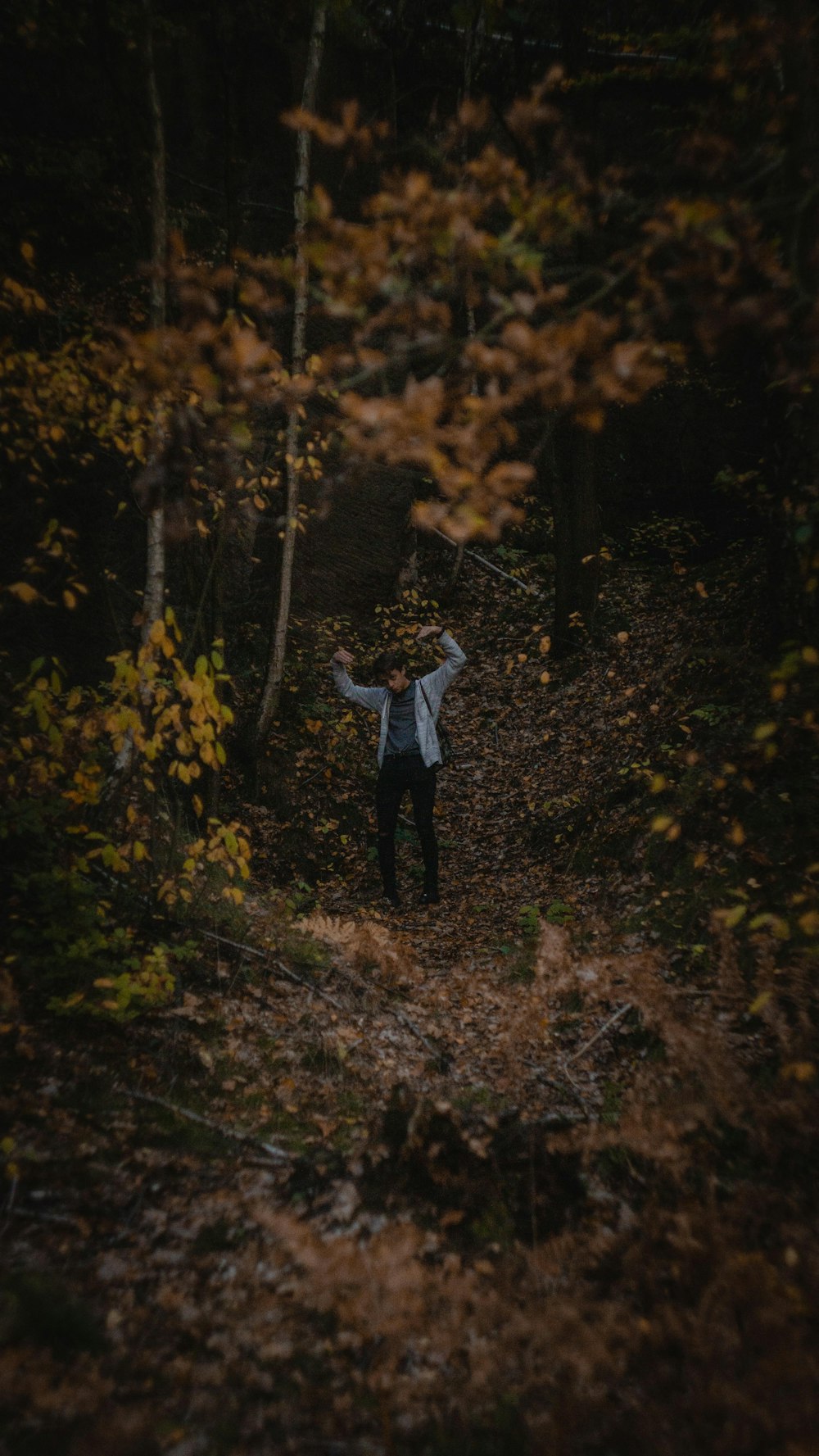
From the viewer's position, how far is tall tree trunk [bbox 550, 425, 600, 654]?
32.5 feet

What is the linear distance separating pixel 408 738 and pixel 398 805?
0.72 m

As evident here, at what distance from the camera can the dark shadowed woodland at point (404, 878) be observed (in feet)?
7.35

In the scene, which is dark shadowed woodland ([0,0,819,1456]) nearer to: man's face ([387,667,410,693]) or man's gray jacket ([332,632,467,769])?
man's gray jacket ([332,632,467,769])

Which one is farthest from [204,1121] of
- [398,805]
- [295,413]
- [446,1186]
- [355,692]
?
[295,413]

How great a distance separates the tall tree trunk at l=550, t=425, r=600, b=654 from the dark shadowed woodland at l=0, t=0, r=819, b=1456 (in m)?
1.41

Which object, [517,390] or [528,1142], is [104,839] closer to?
[528,1142]

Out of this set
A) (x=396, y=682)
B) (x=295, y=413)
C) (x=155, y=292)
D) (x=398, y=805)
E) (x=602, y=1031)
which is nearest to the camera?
(x=602, y=1031)

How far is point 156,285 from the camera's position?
495 cm

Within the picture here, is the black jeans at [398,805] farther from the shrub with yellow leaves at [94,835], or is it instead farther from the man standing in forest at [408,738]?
the shrub with yellow leaves at [94,835]

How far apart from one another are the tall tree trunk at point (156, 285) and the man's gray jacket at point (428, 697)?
2.35m

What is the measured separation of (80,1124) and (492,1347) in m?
2.06

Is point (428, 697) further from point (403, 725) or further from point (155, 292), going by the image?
point (155, 292)

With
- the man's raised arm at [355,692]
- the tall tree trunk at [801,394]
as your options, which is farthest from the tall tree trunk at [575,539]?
the tall tree trunk at [801,394]

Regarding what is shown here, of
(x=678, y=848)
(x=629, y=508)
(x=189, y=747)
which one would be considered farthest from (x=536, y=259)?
(x=629, y=508)
